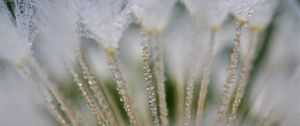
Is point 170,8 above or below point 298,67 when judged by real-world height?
above

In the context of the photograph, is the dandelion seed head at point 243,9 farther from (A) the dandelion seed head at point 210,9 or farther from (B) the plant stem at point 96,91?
(B) the plant stem at point 96,91

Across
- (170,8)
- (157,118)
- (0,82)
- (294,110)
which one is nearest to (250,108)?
(294,110)

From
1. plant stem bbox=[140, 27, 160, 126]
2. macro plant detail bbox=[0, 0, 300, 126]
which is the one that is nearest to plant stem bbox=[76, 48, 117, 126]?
macro plant detail bbox=[0, 0, 300, 126]

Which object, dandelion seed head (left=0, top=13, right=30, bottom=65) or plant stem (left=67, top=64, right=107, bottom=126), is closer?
dandelion seed head (left=0, top=13, right=30, bottom=65)

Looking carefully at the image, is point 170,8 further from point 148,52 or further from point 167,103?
point 167,103

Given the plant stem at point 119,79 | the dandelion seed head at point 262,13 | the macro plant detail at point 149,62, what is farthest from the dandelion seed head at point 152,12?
the dandelion seed head at point 262,13

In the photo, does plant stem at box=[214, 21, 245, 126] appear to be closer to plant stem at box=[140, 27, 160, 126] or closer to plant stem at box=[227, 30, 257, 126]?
plant stem at box=[227, 30, 257, 126]

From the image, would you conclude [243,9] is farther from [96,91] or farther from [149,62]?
[96,91]

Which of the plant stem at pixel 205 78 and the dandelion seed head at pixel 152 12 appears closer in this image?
the dandelion seed head at pixel 152 12
